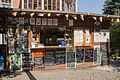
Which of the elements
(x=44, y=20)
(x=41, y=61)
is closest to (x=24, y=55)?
(x=41, y=61)

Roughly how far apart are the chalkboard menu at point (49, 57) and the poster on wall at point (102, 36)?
3209mm

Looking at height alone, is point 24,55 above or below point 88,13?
below

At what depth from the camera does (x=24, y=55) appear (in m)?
6.45

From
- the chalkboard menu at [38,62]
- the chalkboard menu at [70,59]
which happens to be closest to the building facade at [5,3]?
the chalkboard menu at [38,62]

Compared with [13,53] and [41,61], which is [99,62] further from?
[13,53]

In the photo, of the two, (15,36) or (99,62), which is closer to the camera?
(15,36)

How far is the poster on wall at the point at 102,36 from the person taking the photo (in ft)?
25.2

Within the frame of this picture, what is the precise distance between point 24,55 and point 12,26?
182cm

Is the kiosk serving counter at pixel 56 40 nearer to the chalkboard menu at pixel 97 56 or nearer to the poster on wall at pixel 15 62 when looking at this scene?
the chalkboard menu at pixel 97 56

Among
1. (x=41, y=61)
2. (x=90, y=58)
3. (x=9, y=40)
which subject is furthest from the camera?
(x=90, y=58)

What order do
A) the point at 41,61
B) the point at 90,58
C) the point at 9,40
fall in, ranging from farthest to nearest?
the point at 90,58 → the point at 41,61 → the point at 9,40

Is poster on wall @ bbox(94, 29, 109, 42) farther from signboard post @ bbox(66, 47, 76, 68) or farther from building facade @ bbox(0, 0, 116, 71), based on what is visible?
signboard post @ bbox(66, 47, 76, 68)

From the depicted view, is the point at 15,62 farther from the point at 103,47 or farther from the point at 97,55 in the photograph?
the point at 103,47

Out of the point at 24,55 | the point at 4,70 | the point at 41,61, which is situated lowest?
the point at 4,70
